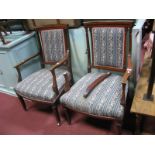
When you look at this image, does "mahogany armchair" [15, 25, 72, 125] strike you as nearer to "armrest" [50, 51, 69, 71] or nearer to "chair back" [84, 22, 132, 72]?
"armrest" [50, 51, 69, 71]

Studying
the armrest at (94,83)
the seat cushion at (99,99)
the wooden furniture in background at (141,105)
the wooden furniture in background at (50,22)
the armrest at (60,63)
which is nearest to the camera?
the wooden furniture in background at (141,105)

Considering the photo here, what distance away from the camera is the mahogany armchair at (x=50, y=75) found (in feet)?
5.34

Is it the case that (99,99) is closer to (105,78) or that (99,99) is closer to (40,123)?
(105,78)

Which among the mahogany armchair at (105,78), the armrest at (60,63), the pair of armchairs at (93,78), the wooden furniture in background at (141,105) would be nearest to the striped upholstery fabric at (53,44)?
the pair of armchairs at (93,78)

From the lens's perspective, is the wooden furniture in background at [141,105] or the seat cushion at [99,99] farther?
the seat cushion at [99,99]

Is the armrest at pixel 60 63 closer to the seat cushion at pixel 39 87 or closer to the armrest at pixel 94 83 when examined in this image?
the seat cushion at pixel 39 87

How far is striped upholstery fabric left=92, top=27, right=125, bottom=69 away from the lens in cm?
151

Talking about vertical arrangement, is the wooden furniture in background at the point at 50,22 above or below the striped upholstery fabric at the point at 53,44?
above

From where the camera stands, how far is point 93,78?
167cm

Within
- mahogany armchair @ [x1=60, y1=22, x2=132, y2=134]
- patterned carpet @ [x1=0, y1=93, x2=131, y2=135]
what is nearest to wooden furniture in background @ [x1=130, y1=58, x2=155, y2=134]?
mahogany armchair @ [x1=60, y1=22, x2=132, y2=134]

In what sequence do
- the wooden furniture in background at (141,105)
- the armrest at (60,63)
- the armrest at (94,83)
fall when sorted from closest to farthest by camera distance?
the wooden furniture in background at (141,105) → the armrest at (94,83) → the armrest at (60,63)

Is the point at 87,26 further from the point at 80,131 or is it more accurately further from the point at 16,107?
the point at 16,107

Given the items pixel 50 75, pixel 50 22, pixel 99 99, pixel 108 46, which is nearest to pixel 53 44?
pixel 50 22

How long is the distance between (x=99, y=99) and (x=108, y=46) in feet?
1.68
